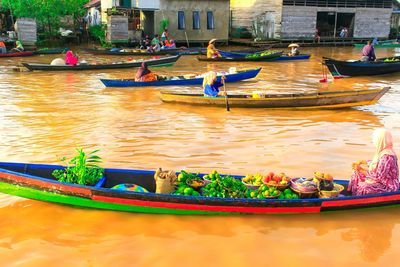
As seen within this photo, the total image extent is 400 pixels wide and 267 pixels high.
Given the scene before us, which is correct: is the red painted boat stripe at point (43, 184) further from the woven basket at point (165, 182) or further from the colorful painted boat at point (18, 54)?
the colorful painted boat at point (18, 54)

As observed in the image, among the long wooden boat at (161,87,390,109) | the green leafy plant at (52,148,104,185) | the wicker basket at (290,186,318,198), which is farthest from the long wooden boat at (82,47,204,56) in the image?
the wicker basket at (290,186,318,198)

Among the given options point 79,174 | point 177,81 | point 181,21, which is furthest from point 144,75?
point 181,21

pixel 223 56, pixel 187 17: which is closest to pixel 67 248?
pixel 223 56

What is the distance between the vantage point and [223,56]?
22156 millimetres

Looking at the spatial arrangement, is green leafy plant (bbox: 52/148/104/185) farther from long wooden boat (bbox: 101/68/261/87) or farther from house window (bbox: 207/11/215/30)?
house window (bbox: 207/11/215/30)

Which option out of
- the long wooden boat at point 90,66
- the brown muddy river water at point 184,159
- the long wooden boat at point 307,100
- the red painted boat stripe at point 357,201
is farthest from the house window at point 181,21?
the red painted boat stripe at point 357,201

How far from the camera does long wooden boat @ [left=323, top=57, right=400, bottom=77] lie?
1589cm

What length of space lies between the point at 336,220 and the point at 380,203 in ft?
1.87

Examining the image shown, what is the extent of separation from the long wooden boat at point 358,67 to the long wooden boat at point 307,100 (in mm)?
5143

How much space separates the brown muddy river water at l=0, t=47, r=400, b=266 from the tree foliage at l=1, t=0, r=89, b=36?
13.1 m

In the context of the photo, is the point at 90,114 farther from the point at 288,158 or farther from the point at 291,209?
the point at 291,209

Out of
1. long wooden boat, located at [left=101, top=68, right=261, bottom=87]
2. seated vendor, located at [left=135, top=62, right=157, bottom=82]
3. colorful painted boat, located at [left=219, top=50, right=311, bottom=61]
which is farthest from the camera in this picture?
colorful painted boat, located at [left=219, top=50, right=311, bottom=61]

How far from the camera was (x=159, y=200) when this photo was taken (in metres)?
4.95

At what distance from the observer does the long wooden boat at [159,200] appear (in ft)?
16.2
